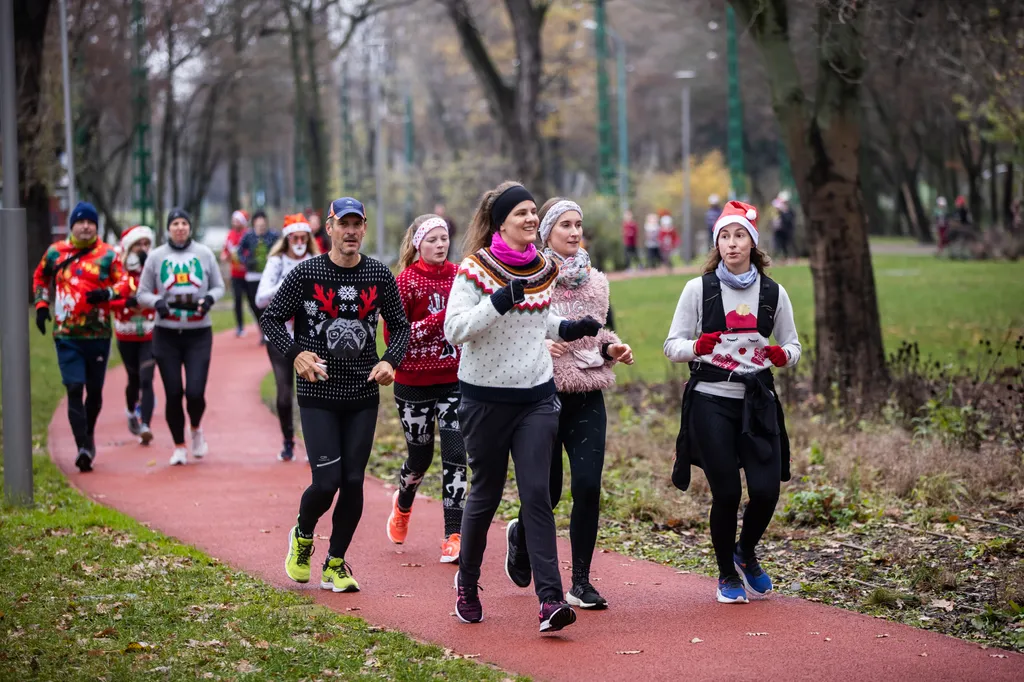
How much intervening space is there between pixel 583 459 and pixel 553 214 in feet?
4.14

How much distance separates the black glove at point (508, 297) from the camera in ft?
19.6

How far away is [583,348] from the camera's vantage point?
22.2 ft

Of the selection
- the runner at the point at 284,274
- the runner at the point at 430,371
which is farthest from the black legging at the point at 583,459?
the runner at the point at 284,274

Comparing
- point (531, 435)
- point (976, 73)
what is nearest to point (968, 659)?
point (531, 435)

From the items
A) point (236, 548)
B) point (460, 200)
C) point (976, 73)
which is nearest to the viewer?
point (236, 548)

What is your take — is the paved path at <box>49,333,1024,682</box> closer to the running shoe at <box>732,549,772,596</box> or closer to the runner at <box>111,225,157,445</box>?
the running shoe at <box>732,549,772,596</box>

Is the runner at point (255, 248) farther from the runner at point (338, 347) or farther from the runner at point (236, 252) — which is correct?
the runner at point (338, 347)

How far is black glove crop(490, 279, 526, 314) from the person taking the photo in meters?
5.97

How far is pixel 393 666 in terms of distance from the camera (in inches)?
229

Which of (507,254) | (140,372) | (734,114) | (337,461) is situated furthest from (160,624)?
(734,114)

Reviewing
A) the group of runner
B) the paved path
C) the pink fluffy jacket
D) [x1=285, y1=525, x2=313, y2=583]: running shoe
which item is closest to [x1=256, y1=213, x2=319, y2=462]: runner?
the paved path

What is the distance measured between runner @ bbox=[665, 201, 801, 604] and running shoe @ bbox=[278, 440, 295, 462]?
5823 millimetres

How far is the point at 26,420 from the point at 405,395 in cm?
329

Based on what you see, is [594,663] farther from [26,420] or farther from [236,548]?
[26,420]
